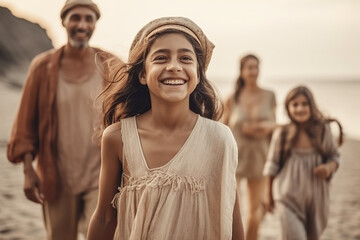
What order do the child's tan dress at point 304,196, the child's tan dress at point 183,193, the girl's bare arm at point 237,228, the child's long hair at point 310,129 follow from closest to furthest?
the child's tan dress at point 183,193, the girl's bare arm at point 237,228, the child's tan dress at point 304,196, the child's long hair at point 310,129

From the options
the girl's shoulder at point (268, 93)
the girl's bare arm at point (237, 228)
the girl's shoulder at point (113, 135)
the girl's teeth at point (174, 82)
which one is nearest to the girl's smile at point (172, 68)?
the girl's teeth at point (174, 82)

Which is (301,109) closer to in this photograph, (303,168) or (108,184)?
(303,168)

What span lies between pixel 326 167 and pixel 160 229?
2.94 m

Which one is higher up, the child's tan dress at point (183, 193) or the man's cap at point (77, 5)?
the man's cap at point (77, 5)

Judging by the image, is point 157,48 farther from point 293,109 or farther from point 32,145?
point 293,109

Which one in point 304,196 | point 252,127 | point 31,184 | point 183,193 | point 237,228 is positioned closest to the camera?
point 183,193

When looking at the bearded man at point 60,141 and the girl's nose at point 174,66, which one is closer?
the girl's nose at point 174,66

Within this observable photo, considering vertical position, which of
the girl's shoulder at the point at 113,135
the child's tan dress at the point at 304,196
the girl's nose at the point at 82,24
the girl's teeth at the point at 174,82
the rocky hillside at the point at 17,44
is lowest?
the child's tan dress at the point at 304,196

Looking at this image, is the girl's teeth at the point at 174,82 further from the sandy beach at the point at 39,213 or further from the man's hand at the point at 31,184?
the sandy beach at the point at 39,213

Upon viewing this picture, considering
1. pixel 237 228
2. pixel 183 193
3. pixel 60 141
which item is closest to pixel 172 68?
pixel 183 193

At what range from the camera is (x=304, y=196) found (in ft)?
16.6

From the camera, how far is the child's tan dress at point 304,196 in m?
5.05

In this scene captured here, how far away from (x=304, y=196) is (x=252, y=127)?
1.66m

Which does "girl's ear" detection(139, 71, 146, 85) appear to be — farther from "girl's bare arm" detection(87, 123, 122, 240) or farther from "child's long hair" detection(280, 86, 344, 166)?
"child's long hair" detection(280, 86, 344, 166)
